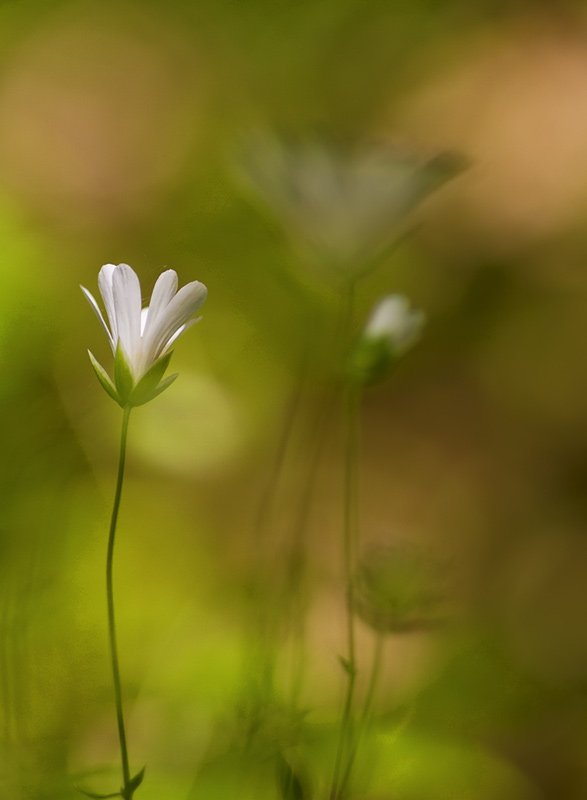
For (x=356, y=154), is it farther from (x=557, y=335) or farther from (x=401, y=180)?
(x=557, y=335)

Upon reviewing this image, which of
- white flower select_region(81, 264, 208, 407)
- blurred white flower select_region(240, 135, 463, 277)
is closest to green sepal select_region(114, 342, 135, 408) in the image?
white flower select_region(81, 264, 208, 407)

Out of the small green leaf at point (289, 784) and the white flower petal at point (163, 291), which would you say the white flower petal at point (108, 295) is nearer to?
the white flower petal at point (163, 291)

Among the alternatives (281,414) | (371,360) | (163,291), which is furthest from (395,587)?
(281,414)

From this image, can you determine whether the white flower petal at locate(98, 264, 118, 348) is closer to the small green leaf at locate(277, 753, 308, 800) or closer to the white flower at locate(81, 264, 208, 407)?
the white flower at locate(81, 264, 208, 407)

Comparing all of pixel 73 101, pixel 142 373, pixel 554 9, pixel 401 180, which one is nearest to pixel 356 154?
pixel 401 180

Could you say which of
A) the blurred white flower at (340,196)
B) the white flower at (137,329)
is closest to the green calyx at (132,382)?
the white flower at (137,329)

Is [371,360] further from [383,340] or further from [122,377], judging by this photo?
[122,377]
